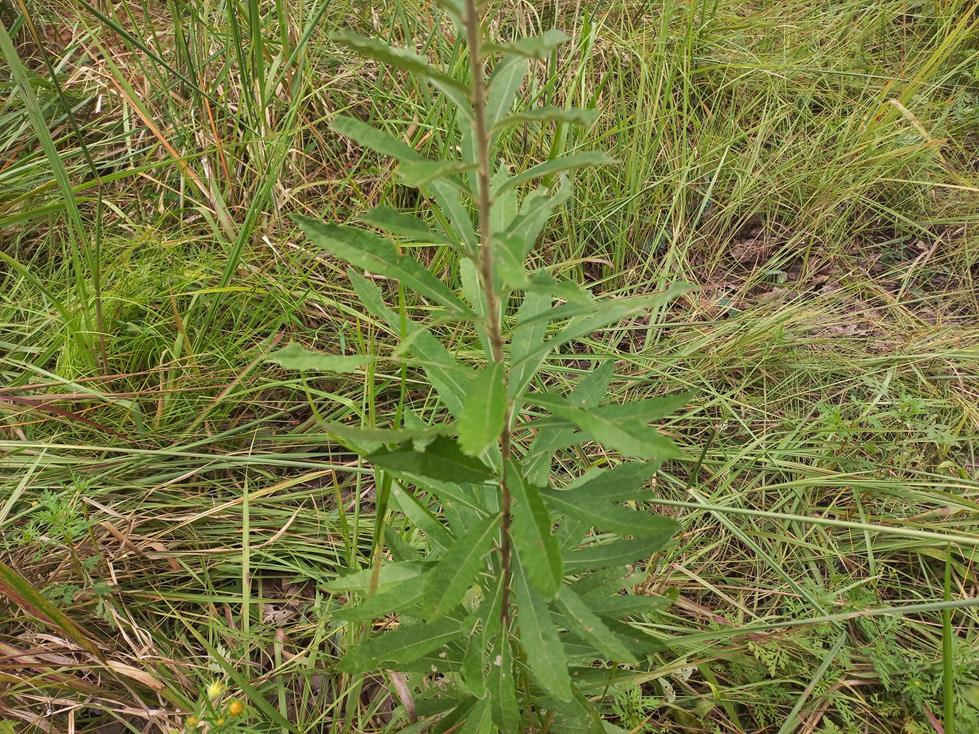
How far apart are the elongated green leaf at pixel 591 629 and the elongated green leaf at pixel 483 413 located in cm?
39

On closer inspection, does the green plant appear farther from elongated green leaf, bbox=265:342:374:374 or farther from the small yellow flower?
the small yellow flower

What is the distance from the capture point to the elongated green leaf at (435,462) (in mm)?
1063

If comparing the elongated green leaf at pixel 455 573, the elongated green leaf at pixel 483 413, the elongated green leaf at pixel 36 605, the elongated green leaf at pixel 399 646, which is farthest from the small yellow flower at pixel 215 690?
the elongated green leaf at pixel 483 413

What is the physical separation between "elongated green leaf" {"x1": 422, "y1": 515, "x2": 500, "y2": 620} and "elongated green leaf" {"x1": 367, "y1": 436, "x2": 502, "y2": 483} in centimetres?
9

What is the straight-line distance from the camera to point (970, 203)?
2.86m

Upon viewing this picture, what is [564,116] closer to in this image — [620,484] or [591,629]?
[620,484]

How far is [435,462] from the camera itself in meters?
1.09

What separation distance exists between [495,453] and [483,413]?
34 centimetres

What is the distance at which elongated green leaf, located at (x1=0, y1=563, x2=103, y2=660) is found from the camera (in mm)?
1498

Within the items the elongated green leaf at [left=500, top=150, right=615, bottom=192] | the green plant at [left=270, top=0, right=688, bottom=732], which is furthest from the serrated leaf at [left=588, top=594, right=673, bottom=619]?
the elongated green leaf at [left=500, top=150, right=615, bottom=192]

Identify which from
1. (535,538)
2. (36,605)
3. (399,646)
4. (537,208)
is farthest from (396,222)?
(36,605)

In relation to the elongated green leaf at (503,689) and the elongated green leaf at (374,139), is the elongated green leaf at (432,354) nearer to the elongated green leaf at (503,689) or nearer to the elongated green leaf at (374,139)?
the elongated green leaf at (374,139)

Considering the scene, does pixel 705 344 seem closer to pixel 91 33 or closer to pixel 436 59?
pixel 436 59

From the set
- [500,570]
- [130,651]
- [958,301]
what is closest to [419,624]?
[500,570]
